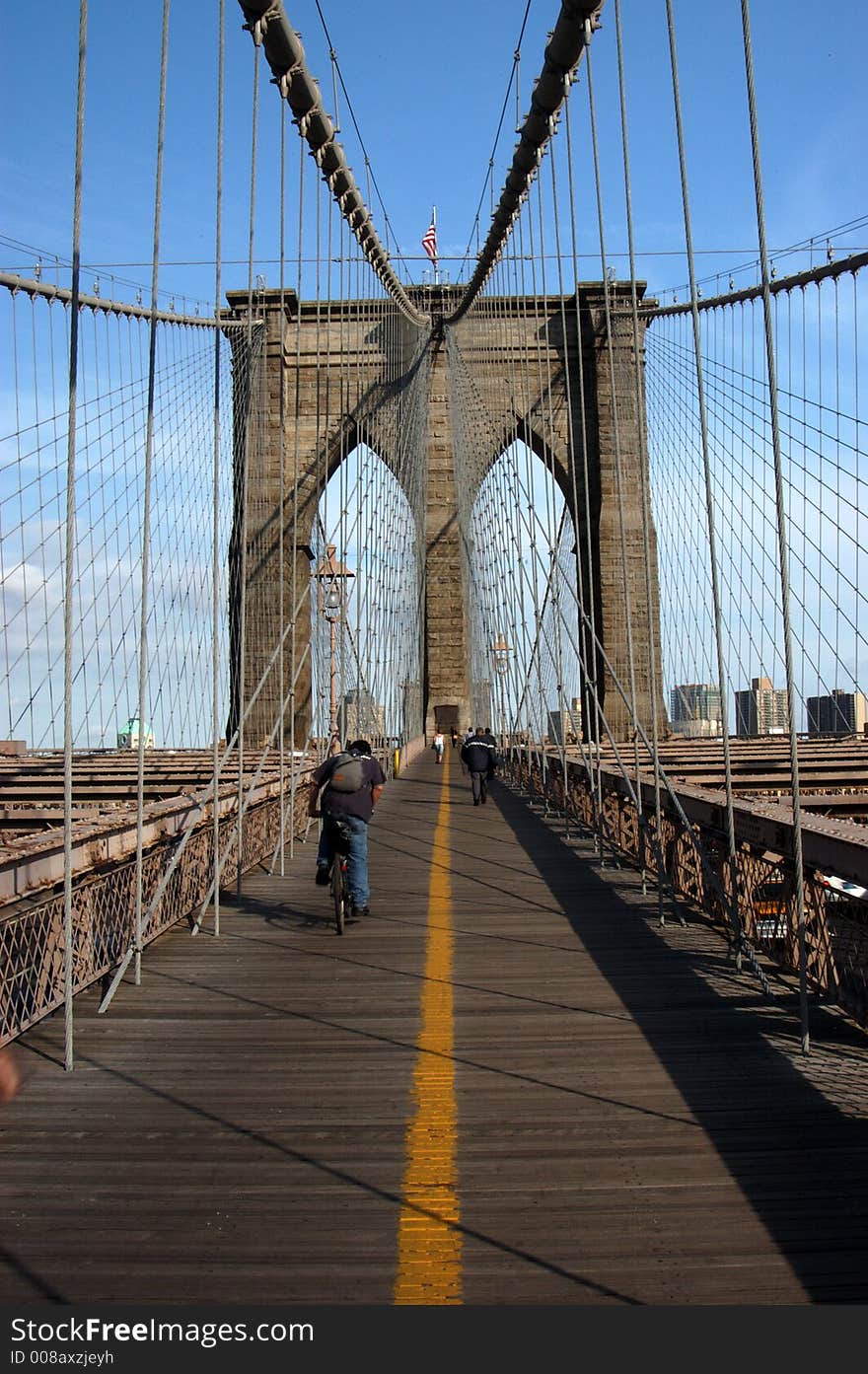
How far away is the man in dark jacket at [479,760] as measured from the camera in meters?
13.0


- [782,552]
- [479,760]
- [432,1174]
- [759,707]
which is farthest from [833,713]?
[432,1174]

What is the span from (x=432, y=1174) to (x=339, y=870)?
9.70 feet

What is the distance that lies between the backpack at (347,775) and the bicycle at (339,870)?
156 mm

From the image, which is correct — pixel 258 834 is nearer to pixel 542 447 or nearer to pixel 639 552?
pixel 639 552

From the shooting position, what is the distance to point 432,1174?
2.53 m

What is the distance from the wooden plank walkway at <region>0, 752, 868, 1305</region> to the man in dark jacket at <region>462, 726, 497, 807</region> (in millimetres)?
8040

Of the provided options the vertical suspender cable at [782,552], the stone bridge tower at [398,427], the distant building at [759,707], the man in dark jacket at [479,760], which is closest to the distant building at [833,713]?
the distant building at [759,707]

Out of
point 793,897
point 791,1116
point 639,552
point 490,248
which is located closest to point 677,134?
point 793,897

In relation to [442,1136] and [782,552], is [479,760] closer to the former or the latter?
[782,552]

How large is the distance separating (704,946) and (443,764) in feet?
67.6

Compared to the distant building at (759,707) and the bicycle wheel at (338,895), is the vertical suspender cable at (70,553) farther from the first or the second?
the distant building at (759,707)

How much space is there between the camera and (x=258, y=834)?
25.2ft

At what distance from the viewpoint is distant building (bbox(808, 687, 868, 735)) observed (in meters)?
18.2

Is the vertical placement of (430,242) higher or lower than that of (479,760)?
higher
